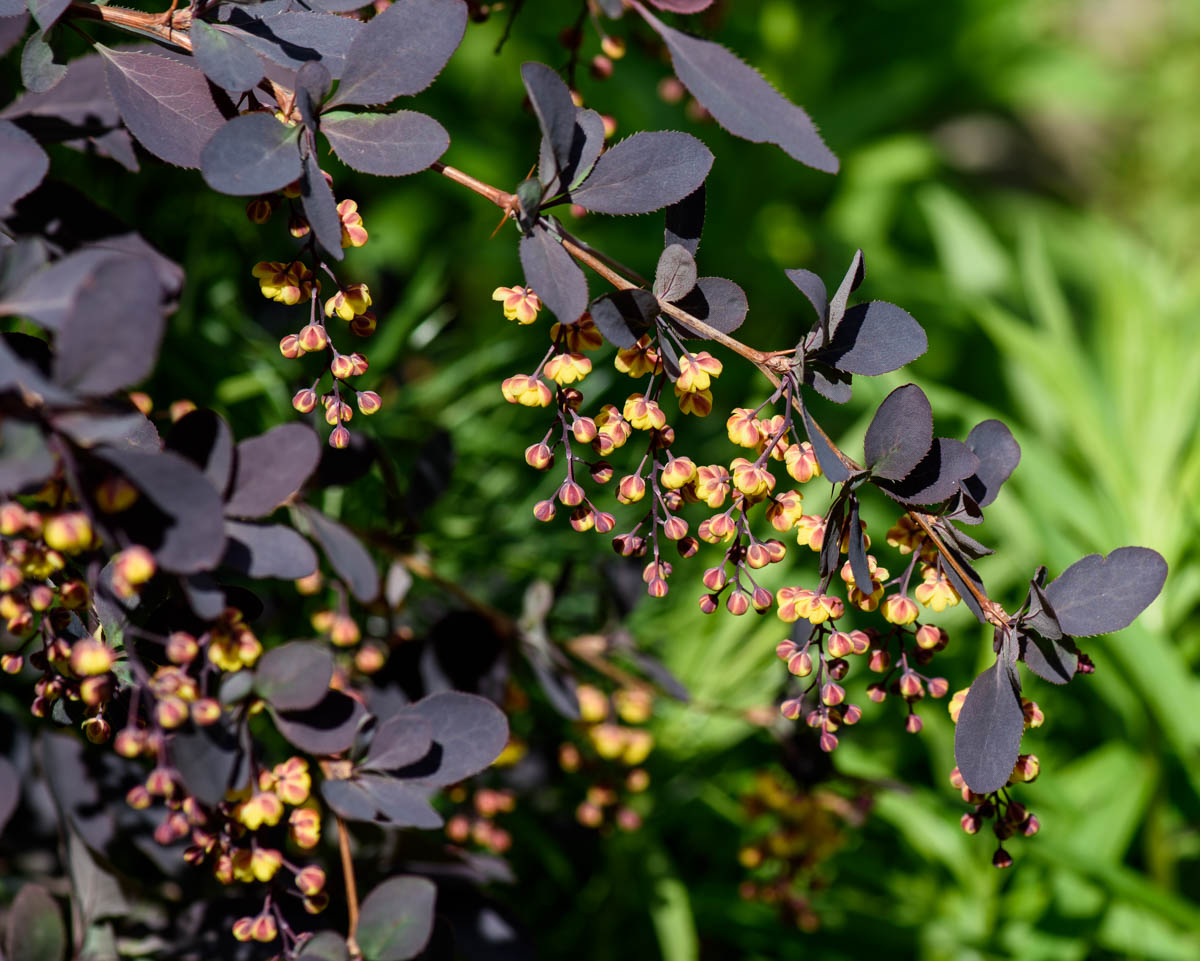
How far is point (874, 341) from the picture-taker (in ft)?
1.52

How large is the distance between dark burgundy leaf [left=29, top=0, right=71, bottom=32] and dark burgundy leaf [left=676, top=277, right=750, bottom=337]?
29 cm

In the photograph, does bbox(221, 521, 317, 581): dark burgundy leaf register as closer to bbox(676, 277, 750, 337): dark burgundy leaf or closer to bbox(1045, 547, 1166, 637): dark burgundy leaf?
bbox(676, 277, 750, 337): dark burgundy leaf

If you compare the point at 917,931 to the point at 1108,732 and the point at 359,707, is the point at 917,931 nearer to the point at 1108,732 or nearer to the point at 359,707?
the point at 1108,732

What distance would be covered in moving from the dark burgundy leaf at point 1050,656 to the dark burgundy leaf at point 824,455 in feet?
0.40

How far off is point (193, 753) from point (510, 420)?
79 centimetres

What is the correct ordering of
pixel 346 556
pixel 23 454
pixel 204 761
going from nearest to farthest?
pixel 23 454 → pixel 204 761 → pixel 346 556

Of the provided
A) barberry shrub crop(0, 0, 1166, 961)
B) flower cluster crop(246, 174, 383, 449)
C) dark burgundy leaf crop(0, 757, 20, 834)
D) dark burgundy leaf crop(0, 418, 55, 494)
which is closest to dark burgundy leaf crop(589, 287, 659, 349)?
barberry shrub crop(0, 0, 1166, 961)

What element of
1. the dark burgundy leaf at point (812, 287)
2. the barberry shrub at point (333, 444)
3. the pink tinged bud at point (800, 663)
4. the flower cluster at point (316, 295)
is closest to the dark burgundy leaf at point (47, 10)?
A: the barberry shrub at point (333, 444)

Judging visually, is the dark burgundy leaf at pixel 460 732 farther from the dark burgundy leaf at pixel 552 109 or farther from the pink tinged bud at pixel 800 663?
the dark burgundy leaf at pixel 552 109

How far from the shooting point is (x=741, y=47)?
6.22 feet

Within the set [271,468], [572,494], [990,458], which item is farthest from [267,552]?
[990,458]

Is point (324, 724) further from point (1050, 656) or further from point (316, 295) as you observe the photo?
→ point (1050, 656)

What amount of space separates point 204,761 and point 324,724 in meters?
0.07

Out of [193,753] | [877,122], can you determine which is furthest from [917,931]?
[877,122]
